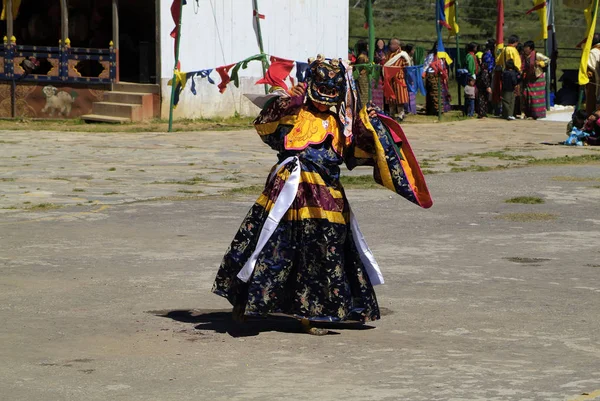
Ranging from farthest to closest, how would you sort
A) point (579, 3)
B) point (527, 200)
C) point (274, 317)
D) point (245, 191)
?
point (579, 3), point (245, 191), point (527, 200), point (274, 317)

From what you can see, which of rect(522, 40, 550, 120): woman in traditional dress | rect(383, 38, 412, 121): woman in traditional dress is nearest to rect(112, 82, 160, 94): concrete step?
rect(383, 38, 412, 121): woman in traditional dress

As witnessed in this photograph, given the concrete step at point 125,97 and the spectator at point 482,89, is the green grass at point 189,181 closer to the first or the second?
the concrete step at point 125,97

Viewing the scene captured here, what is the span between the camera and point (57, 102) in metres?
23.3

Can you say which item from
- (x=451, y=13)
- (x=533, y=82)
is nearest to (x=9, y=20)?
(x=451, y=13)

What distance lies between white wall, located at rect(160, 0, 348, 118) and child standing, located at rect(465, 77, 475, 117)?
307 cm

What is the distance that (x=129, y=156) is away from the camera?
684 inches

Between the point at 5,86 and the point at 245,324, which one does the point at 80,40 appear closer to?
the point at 5,86

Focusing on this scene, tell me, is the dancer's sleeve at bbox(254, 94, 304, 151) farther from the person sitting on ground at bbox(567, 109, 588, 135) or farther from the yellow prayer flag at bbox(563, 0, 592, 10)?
the yellow prayer flag at bbox(563, 0, 592, 10)

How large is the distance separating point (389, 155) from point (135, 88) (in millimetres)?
16673

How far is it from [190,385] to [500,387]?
4.96 ft

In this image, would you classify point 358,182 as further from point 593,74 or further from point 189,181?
point 593,74

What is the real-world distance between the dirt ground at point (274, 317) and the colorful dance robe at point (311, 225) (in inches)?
8.7

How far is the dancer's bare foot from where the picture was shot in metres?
6.89

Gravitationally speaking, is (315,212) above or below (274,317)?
above
